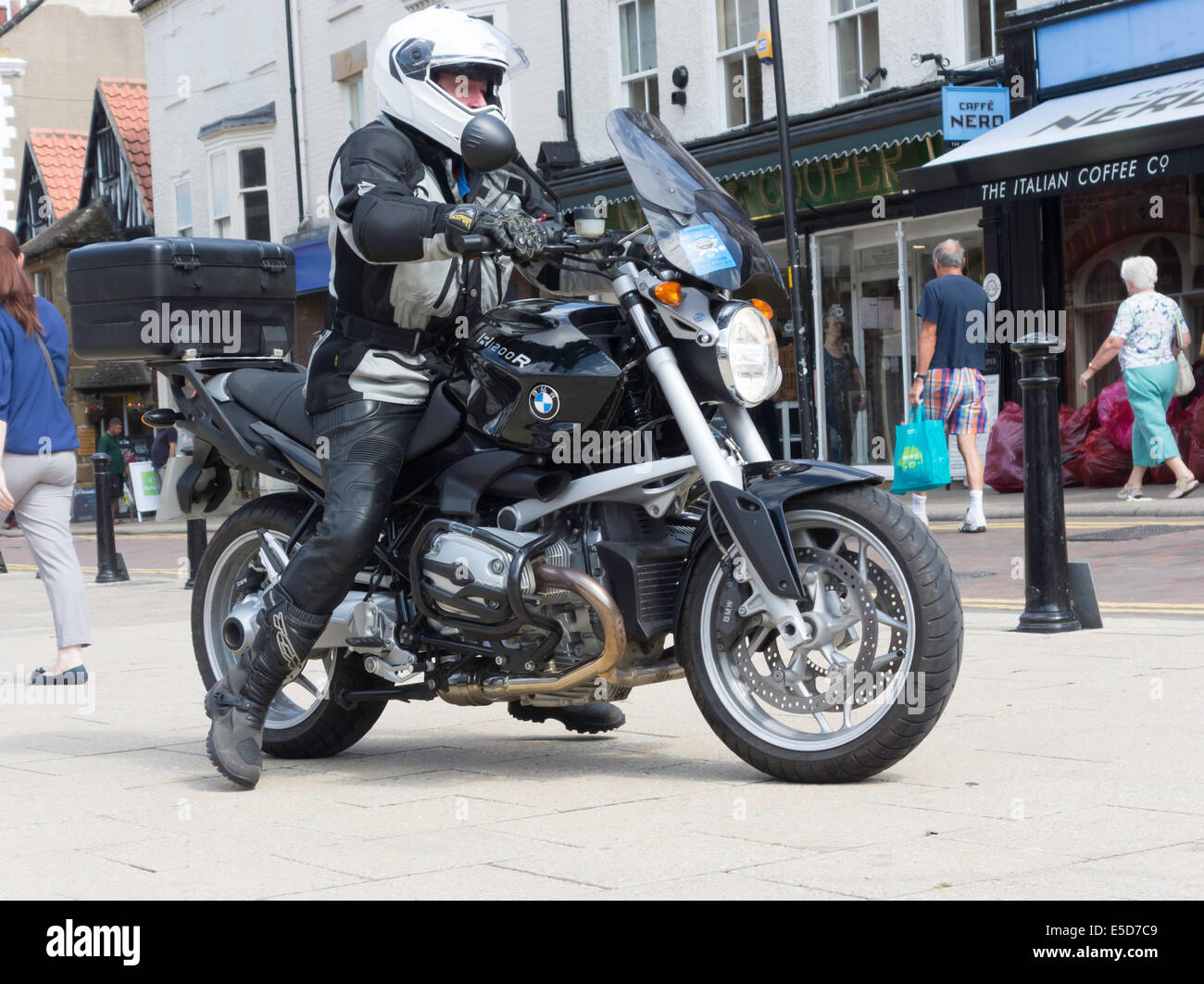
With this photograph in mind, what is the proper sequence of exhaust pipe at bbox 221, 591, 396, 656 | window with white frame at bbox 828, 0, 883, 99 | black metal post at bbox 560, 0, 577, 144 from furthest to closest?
black metal post at bbox 560, 0, 577, 144 → window with white frame at bbox 828, 0, 883, 99 → exhaust pipe at bbox 221, 591, 396, 656

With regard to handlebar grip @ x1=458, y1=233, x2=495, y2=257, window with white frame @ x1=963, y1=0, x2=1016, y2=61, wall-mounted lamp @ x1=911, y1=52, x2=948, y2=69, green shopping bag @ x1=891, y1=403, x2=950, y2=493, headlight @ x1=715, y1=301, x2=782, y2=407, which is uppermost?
window with white frame @ x1=963, y1=0, x2=1016, y2=61

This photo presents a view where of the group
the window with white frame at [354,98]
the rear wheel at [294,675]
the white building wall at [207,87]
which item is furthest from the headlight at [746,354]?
the white building wall at [207,87]

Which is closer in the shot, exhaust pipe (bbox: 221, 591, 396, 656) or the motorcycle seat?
exhaust pipe (bbox: 221, 591, 396, 656)

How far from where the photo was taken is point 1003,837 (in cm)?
381

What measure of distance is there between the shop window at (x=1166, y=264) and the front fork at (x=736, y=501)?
13206mm

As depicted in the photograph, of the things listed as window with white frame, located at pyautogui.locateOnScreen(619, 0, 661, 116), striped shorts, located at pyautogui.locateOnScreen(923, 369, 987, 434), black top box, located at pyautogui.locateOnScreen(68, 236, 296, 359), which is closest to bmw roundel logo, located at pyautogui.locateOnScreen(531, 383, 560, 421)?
black top box, located at pyautogui.locateOnScreen(68, 236, 296, 359)

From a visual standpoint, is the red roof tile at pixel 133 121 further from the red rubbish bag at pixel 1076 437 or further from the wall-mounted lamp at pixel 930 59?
the red rubbish bag at pixel 1076 437

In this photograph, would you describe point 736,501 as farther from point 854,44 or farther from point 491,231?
point 854,44

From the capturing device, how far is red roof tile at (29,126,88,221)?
144 feet

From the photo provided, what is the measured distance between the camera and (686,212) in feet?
15.1

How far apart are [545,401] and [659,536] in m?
0.51

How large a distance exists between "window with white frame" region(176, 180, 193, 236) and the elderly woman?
24.1 metres

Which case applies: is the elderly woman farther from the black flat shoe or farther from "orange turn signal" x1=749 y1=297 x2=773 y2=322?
"orange turn signal" x1=749 y1=297 x2=773 y2=322
